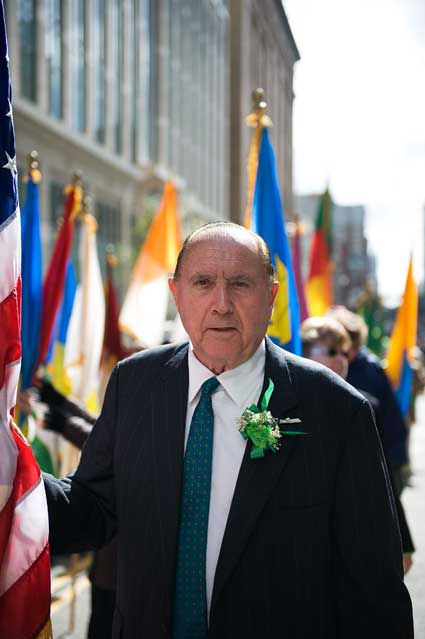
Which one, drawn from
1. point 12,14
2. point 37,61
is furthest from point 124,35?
point 12,14

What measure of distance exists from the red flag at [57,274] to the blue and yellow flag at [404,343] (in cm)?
348

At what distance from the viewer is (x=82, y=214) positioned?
6.30 m

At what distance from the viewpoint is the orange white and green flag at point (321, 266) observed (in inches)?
322

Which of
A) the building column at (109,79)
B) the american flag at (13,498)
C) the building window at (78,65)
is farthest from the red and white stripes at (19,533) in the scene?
the building column at (109,79)

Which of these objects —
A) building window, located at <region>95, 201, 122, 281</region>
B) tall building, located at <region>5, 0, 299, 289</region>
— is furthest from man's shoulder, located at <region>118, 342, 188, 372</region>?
building window, located at <region>95, 201, 122, 281</region>

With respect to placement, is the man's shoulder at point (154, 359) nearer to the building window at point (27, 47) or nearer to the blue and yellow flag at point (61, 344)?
the blue and yellow flag at point (61, 344)

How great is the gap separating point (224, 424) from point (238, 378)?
15cm

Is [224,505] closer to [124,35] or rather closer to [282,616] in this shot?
[282,616]

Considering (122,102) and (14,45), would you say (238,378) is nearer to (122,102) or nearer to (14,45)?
(14,45)

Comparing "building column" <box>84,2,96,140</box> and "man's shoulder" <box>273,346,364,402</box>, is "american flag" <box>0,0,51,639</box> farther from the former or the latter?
"building column" <box>84,2,96,140</box>

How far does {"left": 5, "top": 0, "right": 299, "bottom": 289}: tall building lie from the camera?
93.1ft

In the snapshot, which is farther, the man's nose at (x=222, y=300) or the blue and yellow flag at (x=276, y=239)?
the blue and yellow flag at (x=276, y=239)

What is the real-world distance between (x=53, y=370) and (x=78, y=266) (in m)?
21.8

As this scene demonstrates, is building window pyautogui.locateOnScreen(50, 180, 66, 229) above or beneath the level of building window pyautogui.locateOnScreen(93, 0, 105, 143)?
beneath
